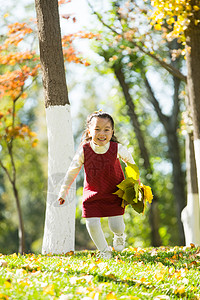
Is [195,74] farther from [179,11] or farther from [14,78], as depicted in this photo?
[14,78]

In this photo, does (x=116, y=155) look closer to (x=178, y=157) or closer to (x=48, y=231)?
(x=48, y=231)

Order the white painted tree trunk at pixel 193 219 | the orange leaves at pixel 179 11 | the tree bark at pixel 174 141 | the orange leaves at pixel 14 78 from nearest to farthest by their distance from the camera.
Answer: the orange leaves at pixel 179 11 → the white painted tree trunk at pixel 193 219 → the orange leaves at pixel 14 78 → the tree bark at pixel 174 141

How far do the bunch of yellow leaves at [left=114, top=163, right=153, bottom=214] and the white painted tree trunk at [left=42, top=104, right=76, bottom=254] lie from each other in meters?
1.20

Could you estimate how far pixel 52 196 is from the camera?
17.7 ft

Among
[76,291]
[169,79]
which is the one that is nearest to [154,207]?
[169,79]

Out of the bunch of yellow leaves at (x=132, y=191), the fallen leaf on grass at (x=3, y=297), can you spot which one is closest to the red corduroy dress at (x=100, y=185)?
the bunch of yellow leaves at (x=132, y=191)

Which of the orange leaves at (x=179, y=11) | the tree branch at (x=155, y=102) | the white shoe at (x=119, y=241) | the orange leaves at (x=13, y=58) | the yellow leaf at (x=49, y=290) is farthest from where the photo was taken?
the tree branch at (x=155, y=102)

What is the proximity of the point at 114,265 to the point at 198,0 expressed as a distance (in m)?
4.56

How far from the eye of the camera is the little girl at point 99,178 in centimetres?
433

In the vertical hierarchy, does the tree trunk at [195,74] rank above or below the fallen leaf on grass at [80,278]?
above

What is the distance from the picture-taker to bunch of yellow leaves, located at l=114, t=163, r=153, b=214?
4359mm

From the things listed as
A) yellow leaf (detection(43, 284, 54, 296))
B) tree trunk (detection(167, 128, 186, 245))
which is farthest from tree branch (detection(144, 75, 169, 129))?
yellow leaf (detection(43, 284, 54, 296))

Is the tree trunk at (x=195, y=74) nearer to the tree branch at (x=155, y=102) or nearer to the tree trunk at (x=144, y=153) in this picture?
the tree trunk at (x=144, y=153)

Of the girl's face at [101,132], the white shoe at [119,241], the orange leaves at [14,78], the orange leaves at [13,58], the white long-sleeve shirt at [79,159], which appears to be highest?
the orange leaves at [13,58]
